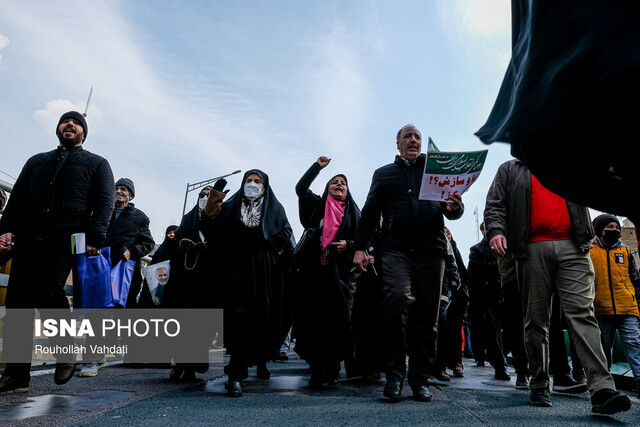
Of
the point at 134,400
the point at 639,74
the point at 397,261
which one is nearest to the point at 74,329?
the point at 134,400

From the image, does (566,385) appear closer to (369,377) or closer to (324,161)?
(369,377)

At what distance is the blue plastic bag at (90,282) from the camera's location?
4047 millimetres

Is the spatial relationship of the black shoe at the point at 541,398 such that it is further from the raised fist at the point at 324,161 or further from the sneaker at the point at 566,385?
the raised fist at the point at 324,161

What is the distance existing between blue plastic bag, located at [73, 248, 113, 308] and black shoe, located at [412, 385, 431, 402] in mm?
2573

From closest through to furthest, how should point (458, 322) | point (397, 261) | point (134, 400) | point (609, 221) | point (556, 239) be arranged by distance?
1. point (134, 400)
2. point (556, 239)
3. point (397, 261)
4. point (609, 221)
5. point (458, 322)

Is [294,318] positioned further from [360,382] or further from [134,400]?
[134,400]

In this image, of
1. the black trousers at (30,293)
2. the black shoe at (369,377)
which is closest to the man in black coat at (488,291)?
the black shoe at (369,377)

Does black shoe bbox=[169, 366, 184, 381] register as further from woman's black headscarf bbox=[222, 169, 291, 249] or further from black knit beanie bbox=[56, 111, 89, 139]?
black knit beanie bbox=[56, 111, 89, 139]

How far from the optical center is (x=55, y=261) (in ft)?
13.2

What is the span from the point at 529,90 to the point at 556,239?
301cm

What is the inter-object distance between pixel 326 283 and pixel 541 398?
222 cm

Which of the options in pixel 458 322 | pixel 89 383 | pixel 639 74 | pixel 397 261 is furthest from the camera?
pixel 458 322

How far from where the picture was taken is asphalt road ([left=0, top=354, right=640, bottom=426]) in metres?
2.94

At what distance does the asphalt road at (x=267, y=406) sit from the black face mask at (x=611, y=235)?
211cm
